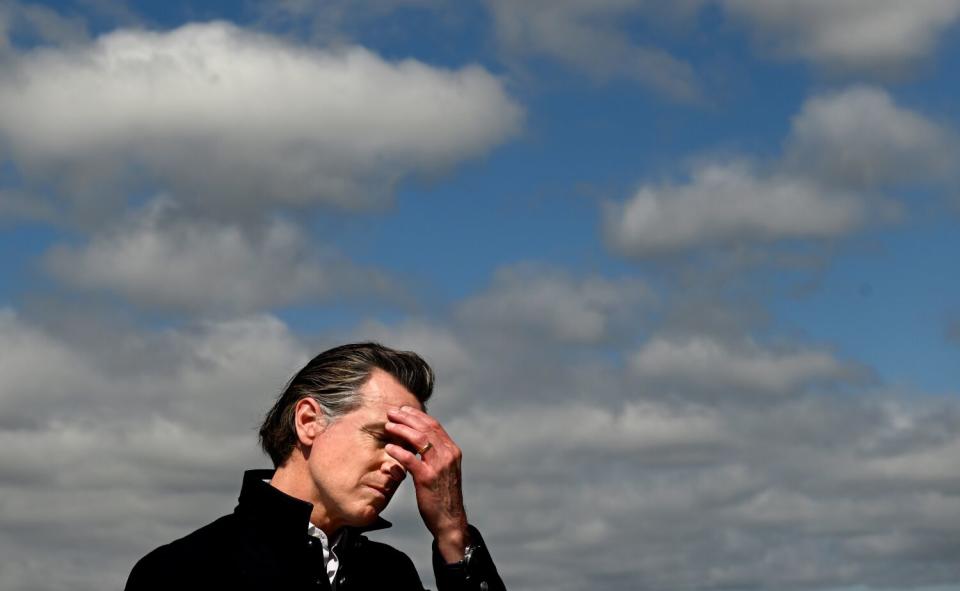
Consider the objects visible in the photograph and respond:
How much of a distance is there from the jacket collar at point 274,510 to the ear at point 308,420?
1.48 ft

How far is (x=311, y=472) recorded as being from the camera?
9.00 metres

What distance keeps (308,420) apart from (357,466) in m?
0.59

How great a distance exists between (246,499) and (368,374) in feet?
4.36

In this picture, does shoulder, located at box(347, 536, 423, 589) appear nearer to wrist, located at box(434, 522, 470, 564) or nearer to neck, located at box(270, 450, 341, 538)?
neck, located at box(270, 450, 341, 538)

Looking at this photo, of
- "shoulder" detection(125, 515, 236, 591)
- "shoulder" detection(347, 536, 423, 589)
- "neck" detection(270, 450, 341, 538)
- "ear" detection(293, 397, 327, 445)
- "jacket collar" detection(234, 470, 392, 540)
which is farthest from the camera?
"shoulder" detection(347, 536, 423, 589)

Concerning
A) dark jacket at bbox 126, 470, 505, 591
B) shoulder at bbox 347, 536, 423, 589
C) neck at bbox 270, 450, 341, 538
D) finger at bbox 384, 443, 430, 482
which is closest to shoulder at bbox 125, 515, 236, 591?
dark jacket at bbox 126, 470, 505, 591

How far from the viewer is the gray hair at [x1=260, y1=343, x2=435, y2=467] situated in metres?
9.14

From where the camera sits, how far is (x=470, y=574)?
8922mm

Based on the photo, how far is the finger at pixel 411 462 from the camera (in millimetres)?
8812

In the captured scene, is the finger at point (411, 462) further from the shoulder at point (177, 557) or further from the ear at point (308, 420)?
the shoulder at point (177, 557)

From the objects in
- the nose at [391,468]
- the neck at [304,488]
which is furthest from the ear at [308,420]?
the nose at [391,468]

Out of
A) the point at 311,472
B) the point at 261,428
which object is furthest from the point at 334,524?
the point at 261,428

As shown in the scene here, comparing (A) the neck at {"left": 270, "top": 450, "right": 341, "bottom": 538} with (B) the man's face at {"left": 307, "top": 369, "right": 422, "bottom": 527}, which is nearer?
(B) the man's face at {"left": 307, "top": 369, "right": 422, "bottom": 527}

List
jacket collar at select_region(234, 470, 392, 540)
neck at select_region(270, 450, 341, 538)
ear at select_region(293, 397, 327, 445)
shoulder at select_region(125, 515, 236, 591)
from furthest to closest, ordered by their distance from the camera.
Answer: ear at select_region(293, 397, 327, 445)
neck at select_region(270, 450, 341, 538)
jacket collar at select_region(234, 470, 392, 540)
shoulder at select_region(125, 515, 236, 591)
